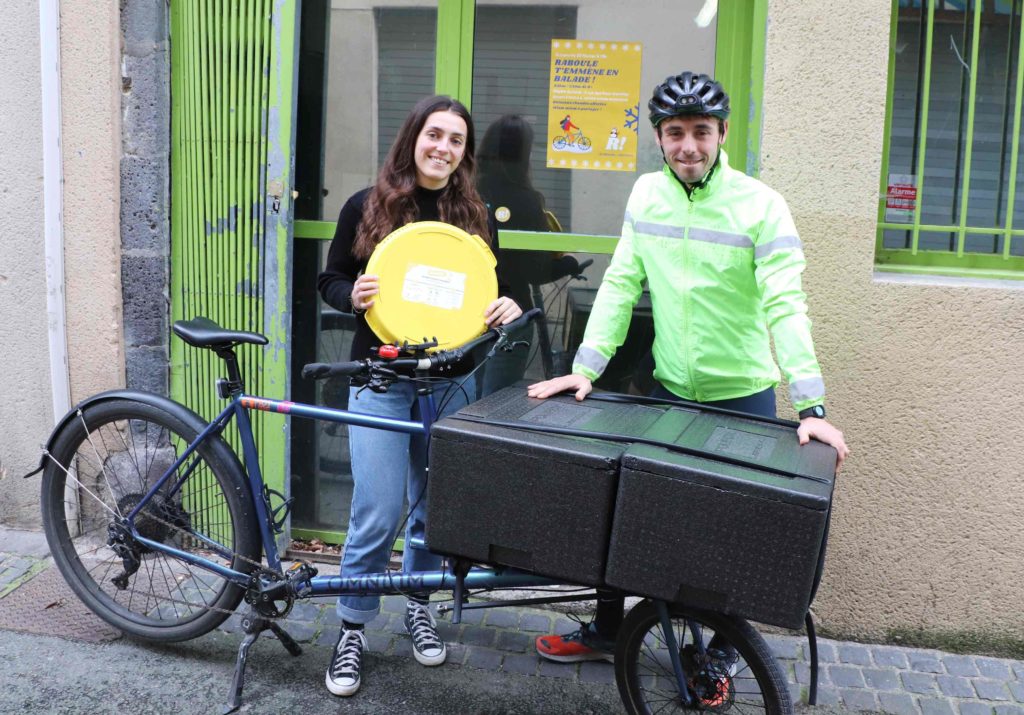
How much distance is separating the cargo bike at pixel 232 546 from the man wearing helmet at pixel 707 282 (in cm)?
32

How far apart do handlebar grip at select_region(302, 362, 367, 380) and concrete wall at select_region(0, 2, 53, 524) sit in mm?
2319

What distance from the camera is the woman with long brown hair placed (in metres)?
3.31

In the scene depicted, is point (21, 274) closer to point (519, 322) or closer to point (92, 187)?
point (92, 187)

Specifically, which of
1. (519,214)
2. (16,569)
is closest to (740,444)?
(519,214)

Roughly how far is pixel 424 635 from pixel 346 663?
13.6 inches

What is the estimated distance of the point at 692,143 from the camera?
9.89ft

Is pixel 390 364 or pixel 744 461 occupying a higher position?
pixel 390 364

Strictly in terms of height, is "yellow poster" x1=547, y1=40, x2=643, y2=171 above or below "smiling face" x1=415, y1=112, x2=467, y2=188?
above

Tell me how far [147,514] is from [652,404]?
6.20ft

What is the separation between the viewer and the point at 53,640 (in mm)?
3779

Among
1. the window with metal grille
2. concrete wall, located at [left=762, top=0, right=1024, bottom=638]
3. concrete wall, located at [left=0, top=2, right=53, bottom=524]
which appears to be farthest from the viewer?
concrete wall, located at [left=0, top=2, right=53, bottom=524]

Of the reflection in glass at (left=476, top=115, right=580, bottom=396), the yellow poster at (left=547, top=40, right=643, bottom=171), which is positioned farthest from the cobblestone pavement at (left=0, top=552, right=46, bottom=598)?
the yellow poster at (left=547, top=40, right=643, bottom=171)

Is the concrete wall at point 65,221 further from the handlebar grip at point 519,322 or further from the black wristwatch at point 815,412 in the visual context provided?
the black wristwatch at point 815,412

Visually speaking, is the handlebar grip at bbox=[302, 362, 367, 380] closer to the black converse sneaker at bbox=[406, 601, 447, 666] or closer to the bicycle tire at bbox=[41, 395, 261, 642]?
the bicycle tire at bbox=[41, 395, 261, 642]
